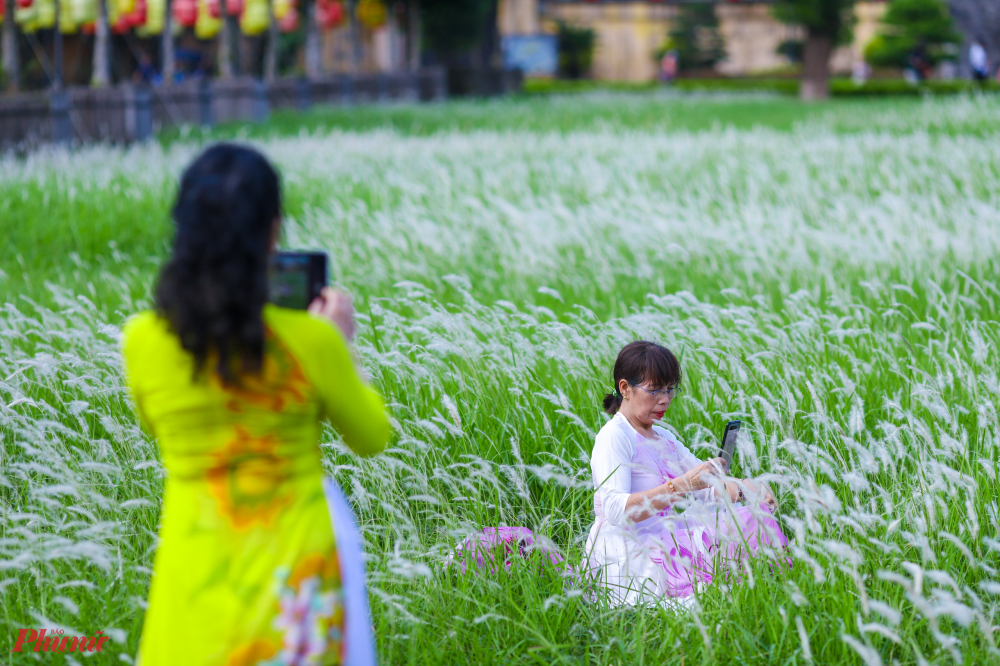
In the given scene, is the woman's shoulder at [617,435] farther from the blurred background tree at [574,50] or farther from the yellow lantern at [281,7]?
the blurred background tree at [574,50]

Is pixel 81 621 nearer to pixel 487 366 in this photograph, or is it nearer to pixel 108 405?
pixel 108 405

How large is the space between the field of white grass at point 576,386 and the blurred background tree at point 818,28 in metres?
24.1

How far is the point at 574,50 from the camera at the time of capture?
229 feet

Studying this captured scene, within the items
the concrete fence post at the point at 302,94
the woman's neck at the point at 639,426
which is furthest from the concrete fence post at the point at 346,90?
the woman's neck at the point at 639,426

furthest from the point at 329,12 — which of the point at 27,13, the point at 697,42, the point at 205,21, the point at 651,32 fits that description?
the point at 651,32

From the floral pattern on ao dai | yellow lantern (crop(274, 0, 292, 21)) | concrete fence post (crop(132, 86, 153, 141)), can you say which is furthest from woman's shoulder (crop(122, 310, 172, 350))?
yellow lantern (crop(274, 0, 292, 21))

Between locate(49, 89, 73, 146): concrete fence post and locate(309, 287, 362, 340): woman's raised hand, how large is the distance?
1484cm

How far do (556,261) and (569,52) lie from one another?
65650mm

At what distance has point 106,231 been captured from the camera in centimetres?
860

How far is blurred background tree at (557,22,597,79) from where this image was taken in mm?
69250

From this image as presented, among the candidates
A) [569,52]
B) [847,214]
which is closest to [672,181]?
[847,214]

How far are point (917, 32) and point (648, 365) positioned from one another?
56836 mm

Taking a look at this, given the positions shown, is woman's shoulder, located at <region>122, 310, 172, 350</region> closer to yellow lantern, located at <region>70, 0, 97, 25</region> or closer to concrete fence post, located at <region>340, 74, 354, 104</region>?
yellow lantern, located at <region>70, 0, 97, 25</region>

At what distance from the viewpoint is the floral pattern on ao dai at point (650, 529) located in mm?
2846
